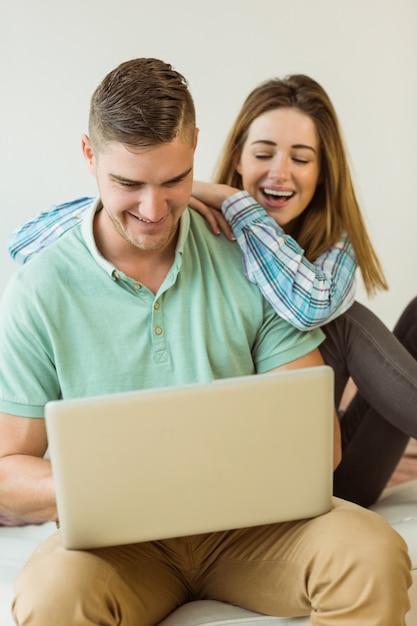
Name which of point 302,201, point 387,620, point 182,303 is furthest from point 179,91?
point 387,620

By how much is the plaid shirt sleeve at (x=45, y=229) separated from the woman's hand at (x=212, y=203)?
0.71ft

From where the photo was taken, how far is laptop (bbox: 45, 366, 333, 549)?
1311 millimetres

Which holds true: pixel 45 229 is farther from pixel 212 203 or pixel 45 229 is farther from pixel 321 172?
pixel 321 172

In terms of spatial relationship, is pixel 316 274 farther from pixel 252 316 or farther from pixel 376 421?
pixel 376 421

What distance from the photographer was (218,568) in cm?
163

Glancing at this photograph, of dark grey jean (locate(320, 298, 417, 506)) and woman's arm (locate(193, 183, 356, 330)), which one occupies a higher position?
woman's arm (locate(193, 183, 356, 330))

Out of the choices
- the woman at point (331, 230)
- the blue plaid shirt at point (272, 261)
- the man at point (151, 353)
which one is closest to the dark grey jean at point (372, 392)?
the woman at point (331, 230)

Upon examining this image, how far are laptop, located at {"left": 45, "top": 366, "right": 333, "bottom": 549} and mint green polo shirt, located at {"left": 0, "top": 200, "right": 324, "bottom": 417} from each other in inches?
14.9

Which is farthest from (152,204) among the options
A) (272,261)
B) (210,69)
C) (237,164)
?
(210,69)

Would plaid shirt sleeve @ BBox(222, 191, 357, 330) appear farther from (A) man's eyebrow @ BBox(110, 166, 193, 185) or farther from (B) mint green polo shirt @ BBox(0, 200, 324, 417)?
(A) man's eyebrow @ BBox(110, 166, 193, 185)

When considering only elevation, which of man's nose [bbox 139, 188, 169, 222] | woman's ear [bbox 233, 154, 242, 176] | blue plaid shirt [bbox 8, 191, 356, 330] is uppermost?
man's nose [bbox 139, 188, 169, 222]

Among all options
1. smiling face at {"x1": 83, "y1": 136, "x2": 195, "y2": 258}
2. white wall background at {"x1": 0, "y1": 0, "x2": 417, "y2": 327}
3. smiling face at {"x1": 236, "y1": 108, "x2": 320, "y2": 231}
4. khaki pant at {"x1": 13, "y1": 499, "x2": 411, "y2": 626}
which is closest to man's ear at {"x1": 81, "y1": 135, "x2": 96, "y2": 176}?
smiling face at {"x1": 83, "y1": 136, "x2": 195, "y2": 258}

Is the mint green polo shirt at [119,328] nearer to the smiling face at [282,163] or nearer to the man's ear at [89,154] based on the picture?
the man's ear at [89,154]

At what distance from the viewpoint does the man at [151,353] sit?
4.71ft
